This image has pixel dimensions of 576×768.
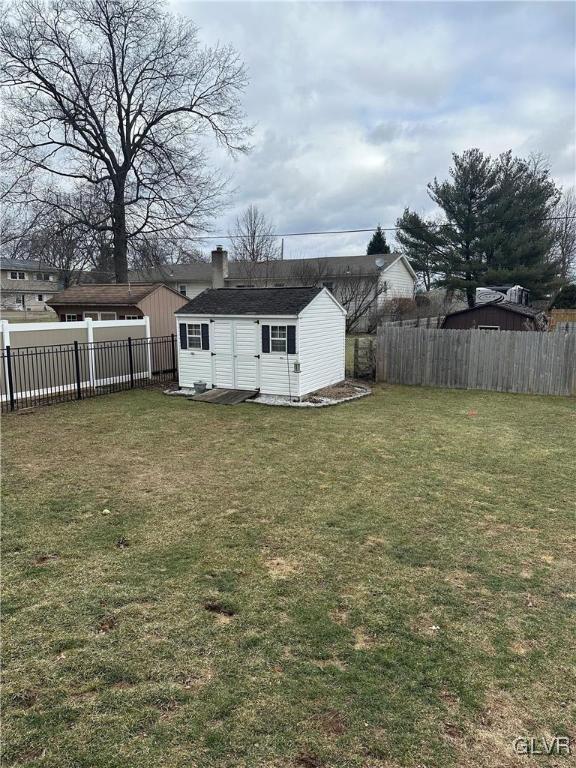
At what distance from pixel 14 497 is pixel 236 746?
450 centimetres

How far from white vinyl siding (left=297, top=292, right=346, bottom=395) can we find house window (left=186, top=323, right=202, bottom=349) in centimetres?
293

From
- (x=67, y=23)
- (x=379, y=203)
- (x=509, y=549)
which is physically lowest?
(x=509, y=549)

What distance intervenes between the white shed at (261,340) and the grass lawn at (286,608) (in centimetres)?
448

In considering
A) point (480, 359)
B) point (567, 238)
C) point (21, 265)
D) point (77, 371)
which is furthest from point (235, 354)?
point (21, 265)

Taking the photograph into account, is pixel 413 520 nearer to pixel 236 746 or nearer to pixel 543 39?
pixel 236 746

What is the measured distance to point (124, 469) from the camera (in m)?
6.86

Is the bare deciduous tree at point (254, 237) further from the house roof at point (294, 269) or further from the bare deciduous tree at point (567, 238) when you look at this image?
the bare deciduous tree at point (567, 238)

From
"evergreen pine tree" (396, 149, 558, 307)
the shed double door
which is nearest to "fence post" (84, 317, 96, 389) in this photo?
the shed double door

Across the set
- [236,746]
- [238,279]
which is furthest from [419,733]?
[238,279]

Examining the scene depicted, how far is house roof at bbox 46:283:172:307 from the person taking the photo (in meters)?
15.4

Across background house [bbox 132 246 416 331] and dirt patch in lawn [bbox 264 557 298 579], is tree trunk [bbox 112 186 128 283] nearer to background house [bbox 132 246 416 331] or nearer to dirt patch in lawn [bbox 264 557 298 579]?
background house [bbox 132 246 416 331]

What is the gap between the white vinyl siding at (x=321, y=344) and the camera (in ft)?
38.5

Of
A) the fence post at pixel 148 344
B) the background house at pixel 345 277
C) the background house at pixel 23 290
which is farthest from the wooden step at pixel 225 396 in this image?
the background house at pixel 23 290

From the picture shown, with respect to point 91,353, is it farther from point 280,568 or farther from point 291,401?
point 280,568
